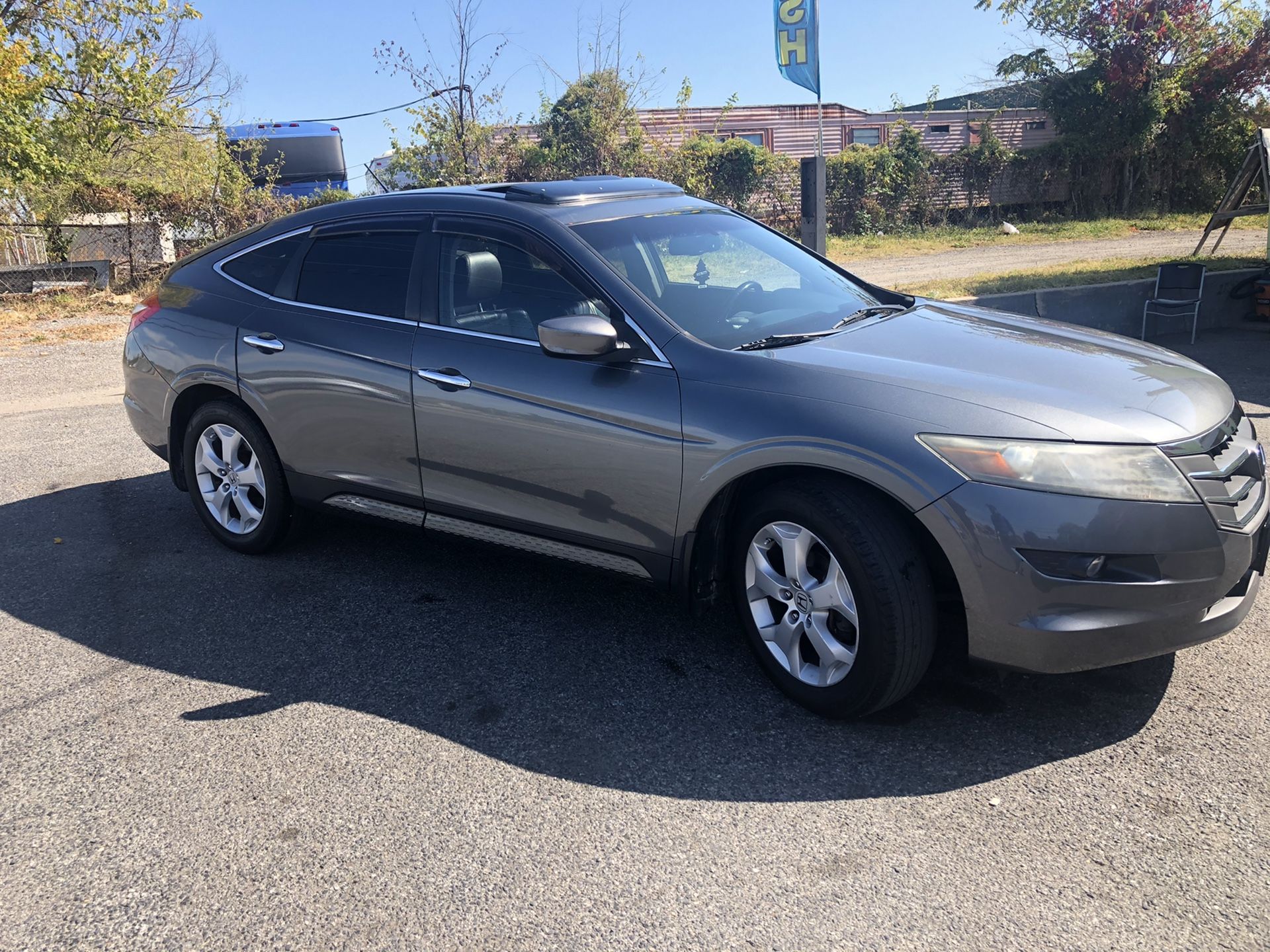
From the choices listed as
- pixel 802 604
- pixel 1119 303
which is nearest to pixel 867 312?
pixel 802 604

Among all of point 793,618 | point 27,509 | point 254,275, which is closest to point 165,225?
point 27,509

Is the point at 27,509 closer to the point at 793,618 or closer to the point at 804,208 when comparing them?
the point at 793,618

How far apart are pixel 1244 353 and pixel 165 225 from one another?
16.2 m

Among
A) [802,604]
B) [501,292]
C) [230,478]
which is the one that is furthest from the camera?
[230,478]

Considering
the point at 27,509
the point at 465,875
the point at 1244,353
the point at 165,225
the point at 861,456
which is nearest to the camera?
the point at 465,875

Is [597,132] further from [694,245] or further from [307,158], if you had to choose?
[694,245]

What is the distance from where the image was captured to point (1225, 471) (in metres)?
3.10

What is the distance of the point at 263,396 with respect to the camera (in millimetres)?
4637

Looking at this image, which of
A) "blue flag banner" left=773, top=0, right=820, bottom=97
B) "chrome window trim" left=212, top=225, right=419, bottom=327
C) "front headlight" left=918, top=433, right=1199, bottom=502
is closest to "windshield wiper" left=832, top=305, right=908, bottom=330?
"front headlight" left=918, top=433, right=1199, bottom=502

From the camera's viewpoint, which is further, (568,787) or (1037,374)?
(1037,374)

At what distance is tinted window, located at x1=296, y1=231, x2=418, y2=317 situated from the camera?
14.3 ft

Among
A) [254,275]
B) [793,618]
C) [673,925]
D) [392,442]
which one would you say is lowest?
[673,925]

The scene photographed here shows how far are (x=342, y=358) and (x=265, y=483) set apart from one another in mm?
868

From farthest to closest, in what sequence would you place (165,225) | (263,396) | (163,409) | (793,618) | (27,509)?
(165,225), (27,509), (163,409), (263,396), (793,618)
